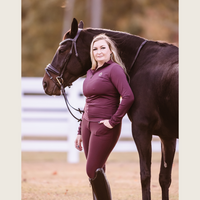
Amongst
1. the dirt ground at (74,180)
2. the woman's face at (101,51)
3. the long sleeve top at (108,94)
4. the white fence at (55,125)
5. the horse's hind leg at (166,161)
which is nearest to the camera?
the long sleeve top at (108,94)

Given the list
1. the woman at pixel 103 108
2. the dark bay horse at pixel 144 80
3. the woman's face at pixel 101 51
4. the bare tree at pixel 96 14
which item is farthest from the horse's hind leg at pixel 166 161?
the bare tree at pixel 96 14

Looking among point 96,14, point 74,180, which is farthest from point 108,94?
point 96,14

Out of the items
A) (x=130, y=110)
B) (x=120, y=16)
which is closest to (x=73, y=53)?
(x=130, y=110)

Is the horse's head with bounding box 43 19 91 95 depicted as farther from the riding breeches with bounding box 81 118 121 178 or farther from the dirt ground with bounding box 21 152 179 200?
the dirt ground with bounding box 21 152 179 200

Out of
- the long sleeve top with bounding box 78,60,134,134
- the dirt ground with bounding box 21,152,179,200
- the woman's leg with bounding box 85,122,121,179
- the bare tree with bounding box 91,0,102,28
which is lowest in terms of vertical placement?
the dirt ground with bounding box 21,152,179,200

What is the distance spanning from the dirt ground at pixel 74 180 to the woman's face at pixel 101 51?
81.3 inches

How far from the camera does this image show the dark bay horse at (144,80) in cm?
347

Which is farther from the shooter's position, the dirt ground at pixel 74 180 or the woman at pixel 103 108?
the dirt ground at pixel 74 180

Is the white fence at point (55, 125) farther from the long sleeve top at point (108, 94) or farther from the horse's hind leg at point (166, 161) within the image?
the long sleeve top at point (108, 94)

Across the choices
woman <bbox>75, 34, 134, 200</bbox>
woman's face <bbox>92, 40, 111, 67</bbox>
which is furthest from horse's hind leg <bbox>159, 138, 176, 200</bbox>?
woman's face <bbox>92, 40, 111, 67</bbox>

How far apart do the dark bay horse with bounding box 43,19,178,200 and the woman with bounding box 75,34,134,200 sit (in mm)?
255

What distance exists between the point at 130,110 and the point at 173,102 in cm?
46

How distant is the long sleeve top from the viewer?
3.27m

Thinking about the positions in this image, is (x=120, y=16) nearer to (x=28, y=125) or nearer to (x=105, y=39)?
(x=28, y=125)
